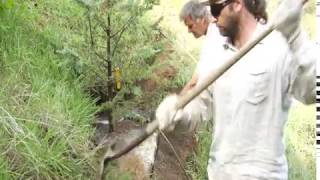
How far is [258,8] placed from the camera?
→ 6.77 feet

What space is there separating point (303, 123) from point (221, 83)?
0.26m

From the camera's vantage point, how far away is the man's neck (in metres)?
2.06

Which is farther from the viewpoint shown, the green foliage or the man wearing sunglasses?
the green foliage

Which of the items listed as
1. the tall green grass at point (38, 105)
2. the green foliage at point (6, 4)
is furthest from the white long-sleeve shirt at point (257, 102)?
the green foliage at point (6, 4)

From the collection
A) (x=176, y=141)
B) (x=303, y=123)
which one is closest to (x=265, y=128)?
(x=303, y=123)

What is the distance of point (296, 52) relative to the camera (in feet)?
6.65

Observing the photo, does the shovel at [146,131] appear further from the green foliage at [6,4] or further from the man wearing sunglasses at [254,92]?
the green foliage at [6,4]

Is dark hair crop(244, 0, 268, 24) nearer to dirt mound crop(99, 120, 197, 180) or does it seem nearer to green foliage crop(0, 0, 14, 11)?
dirt mound crop(99, 120, 197, 180)

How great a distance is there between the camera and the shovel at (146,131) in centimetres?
204

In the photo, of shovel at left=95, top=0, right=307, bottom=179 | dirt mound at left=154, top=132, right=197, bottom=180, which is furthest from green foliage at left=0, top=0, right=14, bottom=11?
dirt mound at left=154, top=132, right=197, bottom=180

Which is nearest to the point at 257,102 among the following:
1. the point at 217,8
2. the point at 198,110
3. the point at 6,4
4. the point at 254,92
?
the point at 254,92

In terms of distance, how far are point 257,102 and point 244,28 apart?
208 mm

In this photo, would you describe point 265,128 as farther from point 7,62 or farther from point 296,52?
point 7,62

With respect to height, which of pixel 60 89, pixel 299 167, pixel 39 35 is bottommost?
pixel 299 167
